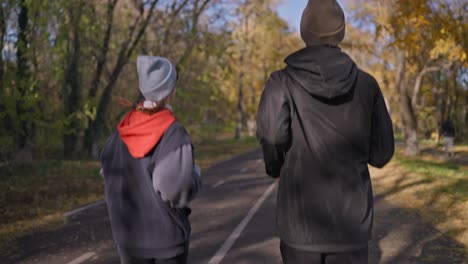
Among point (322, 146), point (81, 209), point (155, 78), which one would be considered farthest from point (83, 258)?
point (322, 146)

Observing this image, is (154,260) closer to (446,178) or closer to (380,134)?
(380,134)

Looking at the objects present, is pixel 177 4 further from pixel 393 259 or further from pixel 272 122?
pixel 272 122

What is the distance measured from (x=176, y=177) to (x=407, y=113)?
24666 millimetres

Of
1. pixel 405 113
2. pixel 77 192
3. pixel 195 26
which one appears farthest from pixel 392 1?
pixel 77 192

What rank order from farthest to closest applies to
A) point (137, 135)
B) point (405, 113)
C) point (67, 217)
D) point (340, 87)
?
point (405, 113) < point (67, 217) < point (137, 135) < point (340, 87)

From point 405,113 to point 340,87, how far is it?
2461 centimetres

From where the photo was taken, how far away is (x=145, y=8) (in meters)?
23.1

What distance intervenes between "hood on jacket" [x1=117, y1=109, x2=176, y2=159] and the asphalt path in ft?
12.9

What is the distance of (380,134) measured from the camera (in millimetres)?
2582

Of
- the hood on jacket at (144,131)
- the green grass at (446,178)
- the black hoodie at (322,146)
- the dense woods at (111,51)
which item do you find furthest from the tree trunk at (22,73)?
the black hoodie at (322,146)

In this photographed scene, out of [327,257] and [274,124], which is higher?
[274,124]

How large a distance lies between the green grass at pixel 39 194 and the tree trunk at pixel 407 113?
14.9m

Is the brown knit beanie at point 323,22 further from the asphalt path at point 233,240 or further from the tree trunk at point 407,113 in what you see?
the tree trunk at point 407,113

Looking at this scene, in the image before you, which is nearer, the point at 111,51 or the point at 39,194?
the point at 39,194
